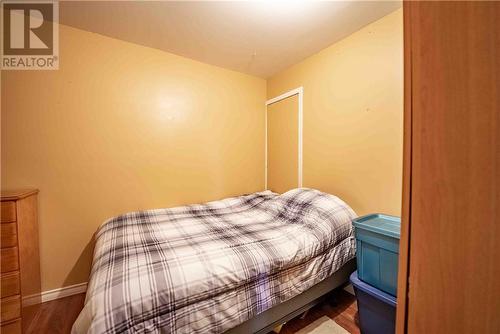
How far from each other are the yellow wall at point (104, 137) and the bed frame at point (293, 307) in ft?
5.16

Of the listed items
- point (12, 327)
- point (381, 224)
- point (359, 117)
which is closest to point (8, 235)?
point (12, 327)

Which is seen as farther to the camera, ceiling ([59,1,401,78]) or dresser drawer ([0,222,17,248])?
ceiling ([59,1,401,78])

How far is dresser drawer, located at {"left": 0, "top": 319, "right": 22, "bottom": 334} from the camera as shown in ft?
4.05

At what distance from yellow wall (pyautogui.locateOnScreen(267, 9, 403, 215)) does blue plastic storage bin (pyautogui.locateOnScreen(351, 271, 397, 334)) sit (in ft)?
2.24

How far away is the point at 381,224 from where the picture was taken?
1.35m

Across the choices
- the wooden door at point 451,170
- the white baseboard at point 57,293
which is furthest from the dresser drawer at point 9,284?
the wooden door at point 451,170

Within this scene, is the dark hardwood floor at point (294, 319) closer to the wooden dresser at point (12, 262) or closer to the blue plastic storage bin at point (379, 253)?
the wooden dresser at point (12, 262)

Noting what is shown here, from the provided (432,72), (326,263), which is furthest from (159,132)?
(432,72)

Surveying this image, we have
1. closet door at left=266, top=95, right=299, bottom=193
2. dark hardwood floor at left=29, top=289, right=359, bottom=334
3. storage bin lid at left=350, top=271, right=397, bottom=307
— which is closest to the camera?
storage bin lid at left=350, top=271, right=397, bottom=307

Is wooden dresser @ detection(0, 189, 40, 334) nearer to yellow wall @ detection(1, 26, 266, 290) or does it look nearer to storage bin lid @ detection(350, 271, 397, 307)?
yellow wall @ detection(1, 26, 266, 290)

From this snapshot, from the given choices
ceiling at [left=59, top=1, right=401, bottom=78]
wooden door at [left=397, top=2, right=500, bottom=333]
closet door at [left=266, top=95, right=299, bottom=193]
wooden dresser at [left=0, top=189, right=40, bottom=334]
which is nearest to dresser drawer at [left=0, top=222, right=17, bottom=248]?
wooden dresser at [left=0, top=189, right=40, bottom=334]

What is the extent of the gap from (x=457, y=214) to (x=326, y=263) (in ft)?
3.57

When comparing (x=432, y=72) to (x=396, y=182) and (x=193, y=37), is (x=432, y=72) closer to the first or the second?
(x=396, y=182)

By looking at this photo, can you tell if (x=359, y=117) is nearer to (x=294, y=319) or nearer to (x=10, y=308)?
(x=294, y=319)
